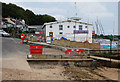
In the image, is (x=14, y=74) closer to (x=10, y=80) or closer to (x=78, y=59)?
(x=10, y=80)

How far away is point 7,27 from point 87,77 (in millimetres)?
53899

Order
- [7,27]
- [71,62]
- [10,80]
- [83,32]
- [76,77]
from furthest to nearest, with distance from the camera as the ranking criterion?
1. [7,27]
2. [83,32]
3. [71,62]
4. [76,77]
5. [10,80]

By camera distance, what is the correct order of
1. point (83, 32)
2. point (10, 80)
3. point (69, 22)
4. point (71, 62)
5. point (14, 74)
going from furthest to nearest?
point (69, 22)
point (83, 32)
point (71, 62)
point (14, 74)
point (10, 80)

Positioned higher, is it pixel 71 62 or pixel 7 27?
pixel 7 27

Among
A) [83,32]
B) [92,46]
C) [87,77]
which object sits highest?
[83,32]

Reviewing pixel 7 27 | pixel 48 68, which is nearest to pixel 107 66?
pixel 48 68

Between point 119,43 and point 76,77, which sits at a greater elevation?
point 119,43

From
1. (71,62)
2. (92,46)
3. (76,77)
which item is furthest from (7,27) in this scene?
(76,77)

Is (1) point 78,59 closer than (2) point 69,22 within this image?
Yes

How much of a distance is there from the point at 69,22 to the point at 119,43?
18891mm

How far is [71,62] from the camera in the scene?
15.3m

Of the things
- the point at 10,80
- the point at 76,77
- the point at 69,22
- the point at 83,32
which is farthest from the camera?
the point at 69,22

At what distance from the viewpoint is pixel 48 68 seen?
14125 mm

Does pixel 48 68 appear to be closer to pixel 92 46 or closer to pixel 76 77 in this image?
pixel 76 77
